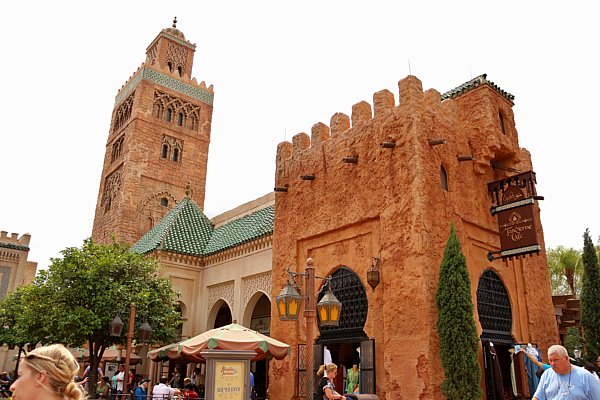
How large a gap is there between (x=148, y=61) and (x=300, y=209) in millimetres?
27297

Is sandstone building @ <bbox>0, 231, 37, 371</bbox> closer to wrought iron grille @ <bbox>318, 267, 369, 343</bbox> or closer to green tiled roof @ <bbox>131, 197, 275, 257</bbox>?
green tiled roof @ <bbox>131, 197, 275, 257</bbox>

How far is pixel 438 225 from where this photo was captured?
9805 millimetres

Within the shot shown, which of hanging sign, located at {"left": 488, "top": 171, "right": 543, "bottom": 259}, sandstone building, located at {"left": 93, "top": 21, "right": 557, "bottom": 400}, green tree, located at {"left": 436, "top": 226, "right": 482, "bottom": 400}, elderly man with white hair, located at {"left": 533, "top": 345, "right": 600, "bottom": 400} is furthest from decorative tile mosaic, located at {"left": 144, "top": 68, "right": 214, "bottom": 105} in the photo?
elderly man with white hair, located at {"left": 533, "top": 345, "right": 600, "bottom": 400}

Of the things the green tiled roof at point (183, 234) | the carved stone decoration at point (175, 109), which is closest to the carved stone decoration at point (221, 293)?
the green tiled roof at point (183, 234)

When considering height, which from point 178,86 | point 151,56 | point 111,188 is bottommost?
point 111,188

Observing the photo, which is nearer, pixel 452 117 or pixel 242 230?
pixel 452 117

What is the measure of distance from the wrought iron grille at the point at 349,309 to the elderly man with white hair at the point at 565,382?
17.9 feet

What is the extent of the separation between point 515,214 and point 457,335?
3.83m

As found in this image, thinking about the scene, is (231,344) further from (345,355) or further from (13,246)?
(13,246)

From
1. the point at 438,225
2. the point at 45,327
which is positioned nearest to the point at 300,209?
the point at 438,225

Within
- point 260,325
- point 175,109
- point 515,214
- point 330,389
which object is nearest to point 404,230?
point 515,214

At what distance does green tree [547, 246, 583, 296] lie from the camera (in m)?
29.9

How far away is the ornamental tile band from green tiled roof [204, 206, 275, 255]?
1741 centimetres

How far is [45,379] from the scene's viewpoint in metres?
2.15
